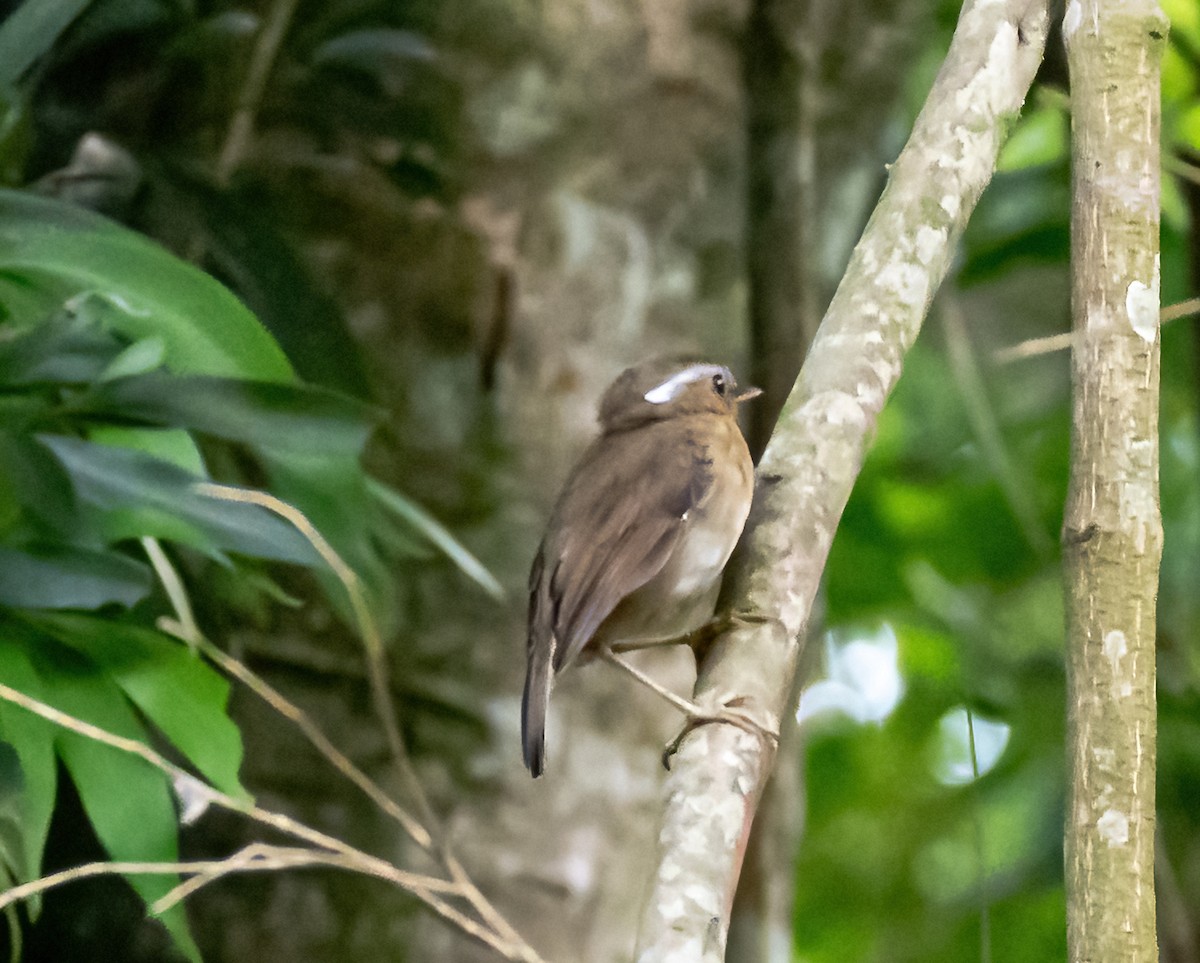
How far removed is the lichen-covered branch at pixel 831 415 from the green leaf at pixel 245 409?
0.48m

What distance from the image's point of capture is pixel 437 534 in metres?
1.63

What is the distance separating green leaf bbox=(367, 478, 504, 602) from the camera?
1.63 meters

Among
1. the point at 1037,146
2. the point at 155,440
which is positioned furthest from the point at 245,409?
the point at 1037,146

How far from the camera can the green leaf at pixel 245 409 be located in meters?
1.38

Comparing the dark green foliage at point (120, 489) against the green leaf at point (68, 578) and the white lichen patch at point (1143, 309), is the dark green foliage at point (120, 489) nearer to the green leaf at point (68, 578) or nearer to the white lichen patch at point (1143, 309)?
the green leaf at point (68, 578)

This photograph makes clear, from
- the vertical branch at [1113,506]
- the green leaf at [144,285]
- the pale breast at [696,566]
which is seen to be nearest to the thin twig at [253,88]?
the green leaf at [144,285]

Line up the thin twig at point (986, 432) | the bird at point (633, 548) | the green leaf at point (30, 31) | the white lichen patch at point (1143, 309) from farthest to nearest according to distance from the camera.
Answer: the thin twig at point (986, 432)
the green leaf at point (30, 31)
the bird at point (633, 548)
the white lichen patch at point (1143, 309)

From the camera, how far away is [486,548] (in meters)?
1.74

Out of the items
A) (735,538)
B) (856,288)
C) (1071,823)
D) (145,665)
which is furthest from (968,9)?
(145,665)

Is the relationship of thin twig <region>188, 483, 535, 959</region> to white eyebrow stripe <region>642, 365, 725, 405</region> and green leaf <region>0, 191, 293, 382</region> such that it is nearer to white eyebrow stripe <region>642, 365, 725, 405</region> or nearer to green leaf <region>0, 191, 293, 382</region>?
green leaf <region>0, 191, 293, 382</region>

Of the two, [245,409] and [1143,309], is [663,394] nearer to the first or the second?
[245,409]

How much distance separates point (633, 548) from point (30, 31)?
38.1 inches

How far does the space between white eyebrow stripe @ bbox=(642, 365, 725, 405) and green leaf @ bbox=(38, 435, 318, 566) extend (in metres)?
0.39

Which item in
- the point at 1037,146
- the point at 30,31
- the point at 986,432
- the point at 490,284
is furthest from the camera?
the point at 1037,146
